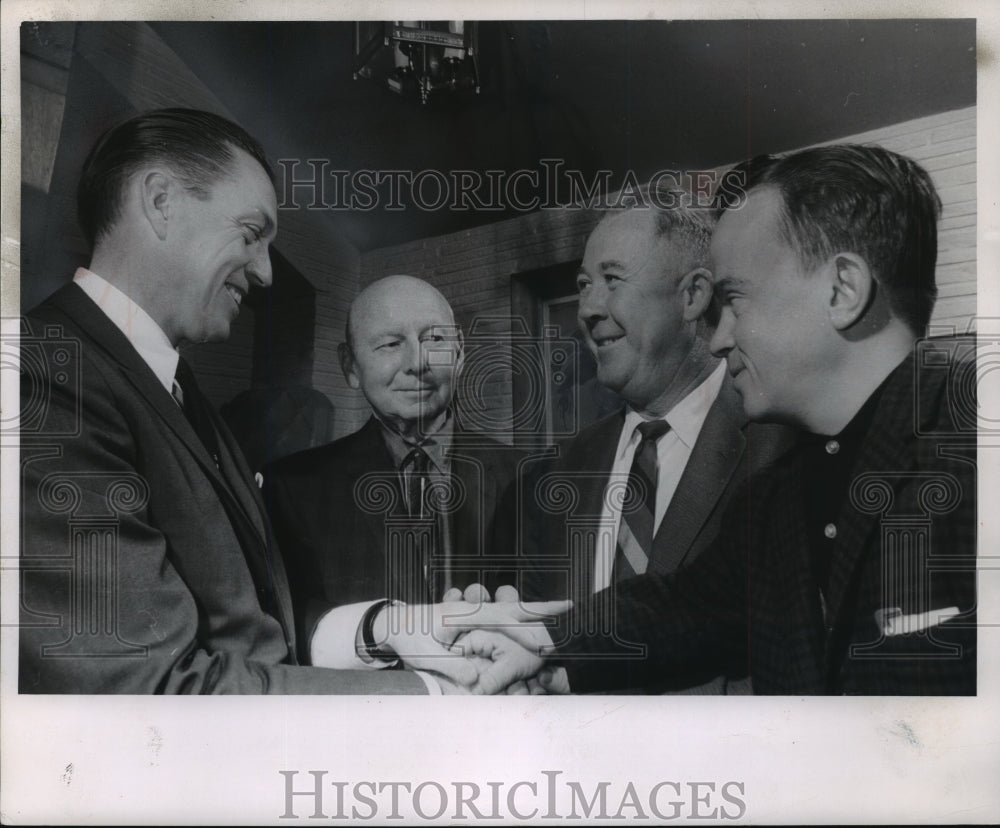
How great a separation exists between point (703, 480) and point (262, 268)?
1.94 meters

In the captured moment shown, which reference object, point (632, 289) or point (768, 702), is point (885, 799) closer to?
point (768, 702)

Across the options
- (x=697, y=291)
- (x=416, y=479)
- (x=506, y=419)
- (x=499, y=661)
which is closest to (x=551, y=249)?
(x=697, y=291)

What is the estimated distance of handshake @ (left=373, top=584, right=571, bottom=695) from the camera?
349 cm

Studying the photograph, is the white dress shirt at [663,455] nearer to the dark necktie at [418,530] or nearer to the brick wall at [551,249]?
the brick wall at [551,249]

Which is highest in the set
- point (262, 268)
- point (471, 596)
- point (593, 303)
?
point (262, 268)

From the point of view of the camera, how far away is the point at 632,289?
3508 millimetres

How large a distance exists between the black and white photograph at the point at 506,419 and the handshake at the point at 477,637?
1 cm

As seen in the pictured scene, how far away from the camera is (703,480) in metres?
3.50

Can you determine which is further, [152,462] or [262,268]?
[262,268]

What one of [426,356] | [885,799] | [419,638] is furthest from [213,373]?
[885,799]

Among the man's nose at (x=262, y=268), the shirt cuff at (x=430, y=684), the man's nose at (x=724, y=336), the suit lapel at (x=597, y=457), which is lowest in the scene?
the shirt cuff at (x=430, y=684)

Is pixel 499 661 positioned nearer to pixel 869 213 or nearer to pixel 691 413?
pixel 691 413

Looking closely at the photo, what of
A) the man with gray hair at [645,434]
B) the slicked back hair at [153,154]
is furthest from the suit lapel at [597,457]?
the slicked back hair at [153,154]

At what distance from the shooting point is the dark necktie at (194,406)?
11.5 feet
